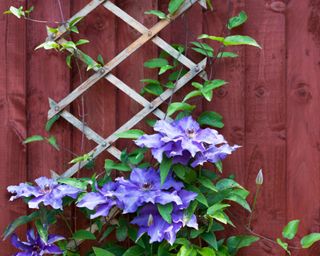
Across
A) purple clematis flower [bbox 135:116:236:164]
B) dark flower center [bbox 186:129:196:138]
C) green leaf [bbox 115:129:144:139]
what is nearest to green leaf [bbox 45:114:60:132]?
green leaf [bbox 115:129:144:139]

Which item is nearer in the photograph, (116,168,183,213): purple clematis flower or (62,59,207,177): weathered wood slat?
(116,168,183,213): purple clematis flower

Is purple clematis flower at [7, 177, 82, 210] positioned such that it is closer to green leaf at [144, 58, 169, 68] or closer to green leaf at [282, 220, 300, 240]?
green leaf at [144, 58, 169, 68]

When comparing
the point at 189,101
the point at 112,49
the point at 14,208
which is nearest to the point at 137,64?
the point at 112,49

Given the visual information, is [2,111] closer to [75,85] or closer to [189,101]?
[75,85]

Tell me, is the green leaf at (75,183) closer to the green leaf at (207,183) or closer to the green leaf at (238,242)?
the green leaf at (207,183)

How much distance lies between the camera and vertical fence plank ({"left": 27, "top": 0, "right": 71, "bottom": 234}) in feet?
6.15

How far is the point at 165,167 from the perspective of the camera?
61.9 inches

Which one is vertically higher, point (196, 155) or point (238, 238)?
point (196, 155)

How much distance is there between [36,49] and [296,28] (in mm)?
914

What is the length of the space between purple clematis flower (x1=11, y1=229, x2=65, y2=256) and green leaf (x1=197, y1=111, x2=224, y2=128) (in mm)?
604

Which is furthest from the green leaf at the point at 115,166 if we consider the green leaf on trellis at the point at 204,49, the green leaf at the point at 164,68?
the green leaf on trellis at the point at 204,49

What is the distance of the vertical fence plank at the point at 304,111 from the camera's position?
1.77 m

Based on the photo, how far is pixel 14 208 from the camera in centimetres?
190

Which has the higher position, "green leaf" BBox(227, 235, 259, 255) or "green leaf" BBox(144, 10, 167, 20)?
"green leaf" BBox(144, 10, 167, 20)
